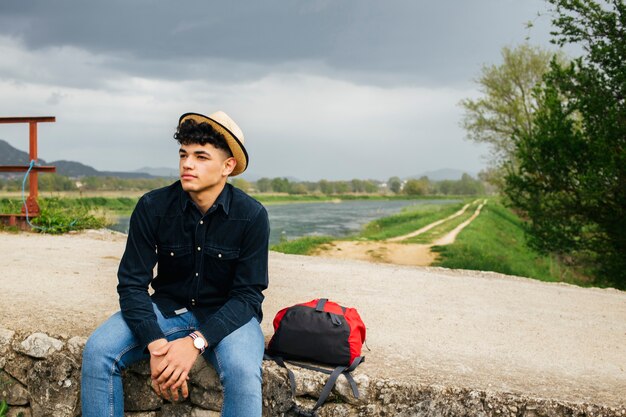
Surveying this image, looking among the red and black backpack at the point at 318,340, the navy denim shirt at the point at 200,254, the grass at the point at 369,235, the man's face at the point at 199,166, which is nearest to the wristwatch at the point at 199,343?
the navy denim shirt at the point at 200,254

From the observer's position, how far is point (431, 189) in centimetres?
11119

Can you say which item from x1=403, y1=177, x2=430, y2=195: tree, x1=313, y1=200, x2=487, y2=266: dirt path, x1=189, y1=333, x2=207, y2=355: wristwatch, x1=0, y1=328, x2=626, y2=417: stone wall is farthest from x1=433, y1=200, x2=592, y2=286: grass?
x1=403, y1=177, x2=430, y2=195: tree

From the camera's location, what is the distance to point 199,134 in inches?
146

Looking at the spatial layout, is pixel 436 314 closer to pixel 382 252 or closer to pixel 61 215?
pixel 61 215

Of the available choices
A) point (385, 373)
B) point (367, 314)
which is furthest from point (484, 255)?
point (385, 373)

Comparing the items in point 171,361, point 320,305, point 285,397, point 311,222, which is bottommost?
point 311,222

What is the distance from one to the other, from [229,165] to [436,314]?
323 cm

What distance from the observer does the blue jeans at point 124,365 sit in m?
3.43

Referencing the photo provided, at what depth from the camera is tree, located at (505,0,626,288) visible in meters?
10.2

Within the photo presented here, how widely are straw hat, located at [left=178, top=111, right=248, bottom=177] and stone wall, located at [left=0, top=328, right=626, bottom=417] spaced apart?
Result: 1432 mm

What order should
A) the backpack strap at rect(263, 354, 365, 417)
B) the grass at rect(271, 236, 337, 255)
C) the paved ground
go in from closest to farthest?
1. the backpack strap at rect(263, 354, 365, 417)
2. the paved ground
3. the grass at rect(271, 236, 337, 255)

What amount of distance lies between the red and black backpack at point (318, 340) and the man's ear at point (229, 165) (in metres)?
1.07

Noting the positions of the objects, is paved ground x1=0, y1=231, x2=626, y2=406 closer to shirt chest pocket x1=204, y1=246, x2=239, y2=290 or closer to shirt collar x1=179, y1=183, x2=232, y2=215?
shirt chest pocket x1=204, y1=246, x2=239, y2=290

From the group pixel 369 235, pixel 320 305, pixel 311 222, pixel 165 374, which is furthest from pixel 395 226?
pixel 165 374
